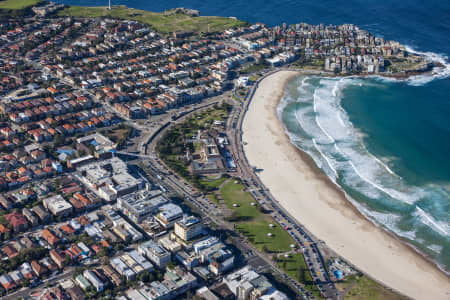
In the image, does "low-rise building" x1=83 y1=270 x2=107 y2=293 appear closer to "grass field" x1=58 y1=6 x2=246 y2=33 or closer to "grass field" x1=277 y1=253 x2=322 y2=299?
"grass field" x1=277 y1=253 x2=322 y2=299

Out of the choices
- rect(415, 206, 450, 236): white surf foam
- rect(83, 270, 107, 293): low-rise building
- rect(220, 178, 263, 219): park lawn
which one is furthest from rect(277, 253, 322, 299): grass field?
rect(83, 270, 107, 293): low-rise building

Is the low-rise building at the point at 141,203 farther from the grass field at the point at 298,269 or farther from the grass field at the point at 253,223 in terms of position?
the grass field at the point at 298,269

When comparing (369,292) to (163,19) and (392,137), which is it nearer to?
A: (392,137)

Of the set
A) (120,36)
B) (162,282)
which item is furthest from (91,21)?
(162,282)

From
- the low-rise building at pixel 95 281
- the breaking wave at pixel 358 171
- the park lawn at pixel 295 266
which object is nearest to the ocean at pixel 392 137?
the breaking wave at pixel 358 171

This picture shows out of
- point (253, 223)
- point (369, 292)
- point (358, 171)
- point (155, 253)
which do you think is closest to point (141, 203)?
point (155, 253)

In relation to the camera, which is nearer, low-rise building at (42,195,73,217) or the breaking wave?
low-rise building at (42,195,73,217)
